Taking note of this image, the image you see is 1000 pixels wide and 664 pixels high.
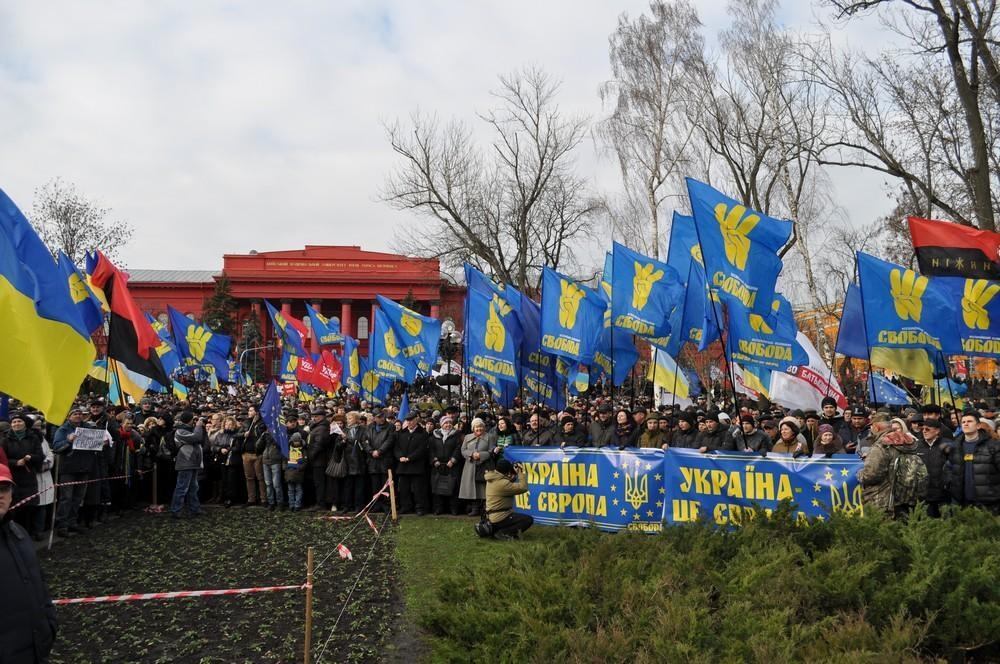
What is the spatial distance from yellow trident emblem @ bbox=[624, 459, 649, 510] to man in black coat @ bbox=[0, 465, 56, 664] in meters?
8.03

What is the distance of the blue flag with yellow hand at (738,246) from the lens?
34.4 feet

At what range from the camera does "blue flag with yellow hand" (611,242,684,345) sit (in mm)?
13562

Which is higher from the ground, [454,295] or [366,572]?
[454,295]

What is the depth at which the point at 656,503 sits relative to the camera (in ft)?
35.8

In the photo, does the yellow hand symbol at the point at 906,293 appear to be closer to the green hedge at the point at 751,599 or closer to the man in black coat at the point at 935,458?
the man in black coat at the point at 935,458

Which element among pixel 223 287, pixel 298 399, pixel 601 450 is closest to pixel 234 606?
pixel 601 450

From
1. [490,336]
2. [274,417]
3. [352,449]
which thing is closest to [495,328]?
[490,336]

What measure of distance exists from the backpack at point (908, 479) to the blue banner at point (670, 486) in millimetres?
623

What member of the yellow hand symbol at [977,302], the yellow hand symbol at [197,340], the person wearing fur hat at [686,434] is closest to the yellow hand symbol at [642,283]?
the person wearing fur hat at [686,434]

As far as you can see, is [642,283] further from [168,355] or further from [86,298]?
[168,355]

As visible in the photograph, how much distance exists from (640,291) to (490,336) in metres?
2.83

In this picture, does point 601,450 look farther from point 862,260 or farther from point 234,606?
point 234,606

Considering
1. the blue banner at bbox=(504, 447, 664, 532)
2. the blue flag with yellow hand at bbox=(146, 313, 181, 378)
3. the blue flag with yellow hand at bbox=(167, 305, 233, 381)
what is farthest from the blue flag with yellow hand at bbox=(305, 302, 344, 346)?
the blue banner at bbox=(504, 447, 664, 532)

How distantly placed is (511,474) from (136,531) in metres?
6.31
